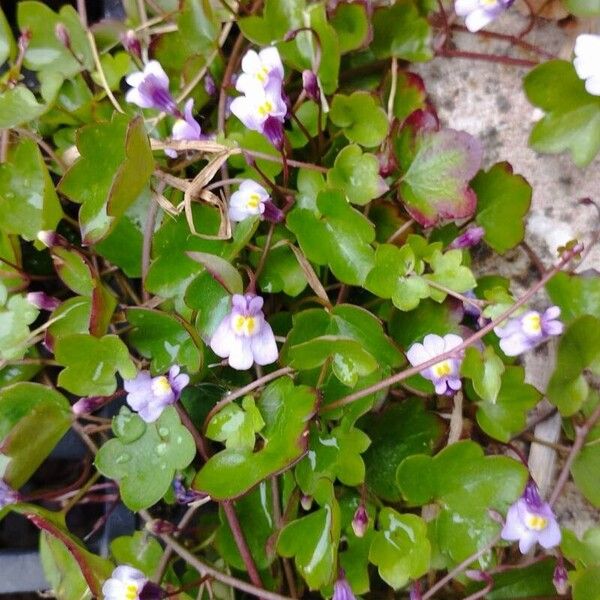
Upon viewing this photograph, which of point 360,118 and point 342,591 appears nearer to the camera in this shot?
point 342,591

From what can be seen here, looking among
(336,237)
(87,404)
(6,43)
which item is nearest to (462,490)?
(336,237)

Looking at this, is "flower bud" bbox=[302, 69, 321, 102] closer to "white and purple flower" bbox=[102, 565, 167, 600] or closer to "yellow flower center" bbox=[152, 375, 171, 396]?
"yellow flower center" bbox=[152, 375, 171, 396]

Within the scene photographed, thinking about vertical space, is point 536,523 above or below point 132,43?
below

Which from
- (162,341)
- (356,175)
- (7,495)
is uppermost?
(356,175)

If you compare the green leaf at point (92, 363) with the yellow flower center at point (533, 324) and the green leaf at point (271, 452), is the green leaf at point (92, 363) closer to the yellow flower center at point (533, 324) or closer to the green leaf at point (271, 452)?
the green leaf at point (271, 452)

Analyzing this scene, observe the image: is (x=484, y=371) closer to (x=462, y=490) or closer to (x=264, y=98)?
(x=462, y=490)

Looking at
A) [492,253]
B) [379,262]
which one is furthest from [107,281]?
[492,253]

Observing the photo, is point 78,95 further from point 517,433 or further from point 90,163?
point 517,433

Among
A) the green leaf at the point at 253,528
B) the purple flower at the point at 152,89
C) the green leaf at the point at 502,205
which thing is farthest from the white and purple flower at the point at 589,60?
the green leaf at the point at 253,528
